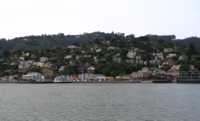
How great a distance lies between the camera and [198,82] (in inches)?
5364

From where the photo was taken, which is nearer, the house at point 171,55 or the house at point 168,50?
the house at point 171,55

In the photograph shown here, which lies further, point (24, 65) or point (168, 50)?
point (168, 50)

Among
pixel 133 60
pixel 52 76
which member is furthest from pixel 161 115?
pixel 133 60

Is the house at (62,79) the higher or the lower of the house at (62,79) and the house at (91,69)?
the lower

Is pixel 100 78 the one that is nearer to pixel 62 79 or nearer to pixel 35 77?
pixel 62 79

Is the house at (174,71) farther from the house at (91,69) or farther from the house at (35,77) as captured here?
the house at (35,77)

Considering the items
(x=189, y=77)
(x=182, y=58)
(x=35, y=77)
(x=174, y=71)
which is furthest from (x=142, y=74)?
(x=35, y=77)

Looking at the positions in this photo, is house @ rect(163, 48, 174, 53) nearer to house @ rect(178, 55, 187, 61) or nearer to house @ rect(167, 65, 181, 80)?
house @ rect(178, 55, 187, 61)

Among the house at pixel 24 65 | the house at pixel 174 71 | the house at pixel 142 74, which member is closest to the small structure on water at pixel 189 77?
the house at pixel 174 71

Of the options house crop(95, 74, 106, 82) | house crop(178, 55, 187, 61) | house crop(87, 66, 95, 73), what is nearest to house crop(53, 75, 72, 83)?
house crop(95, 74, 106, 82)

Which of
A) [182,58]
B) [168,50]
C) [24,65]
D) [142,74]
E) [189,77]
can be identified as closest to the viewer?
[189,77]

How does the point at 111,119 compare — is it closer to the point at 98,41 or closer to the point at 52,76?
the point at 52,76

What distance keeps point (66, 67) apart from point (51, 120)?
116 meters

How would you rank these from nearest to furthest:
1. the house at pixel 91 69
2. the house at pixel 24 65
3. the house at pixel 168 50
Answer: the house at pixel 91 69 → the house at pixel 24 65 → the house at pixel 168 50
